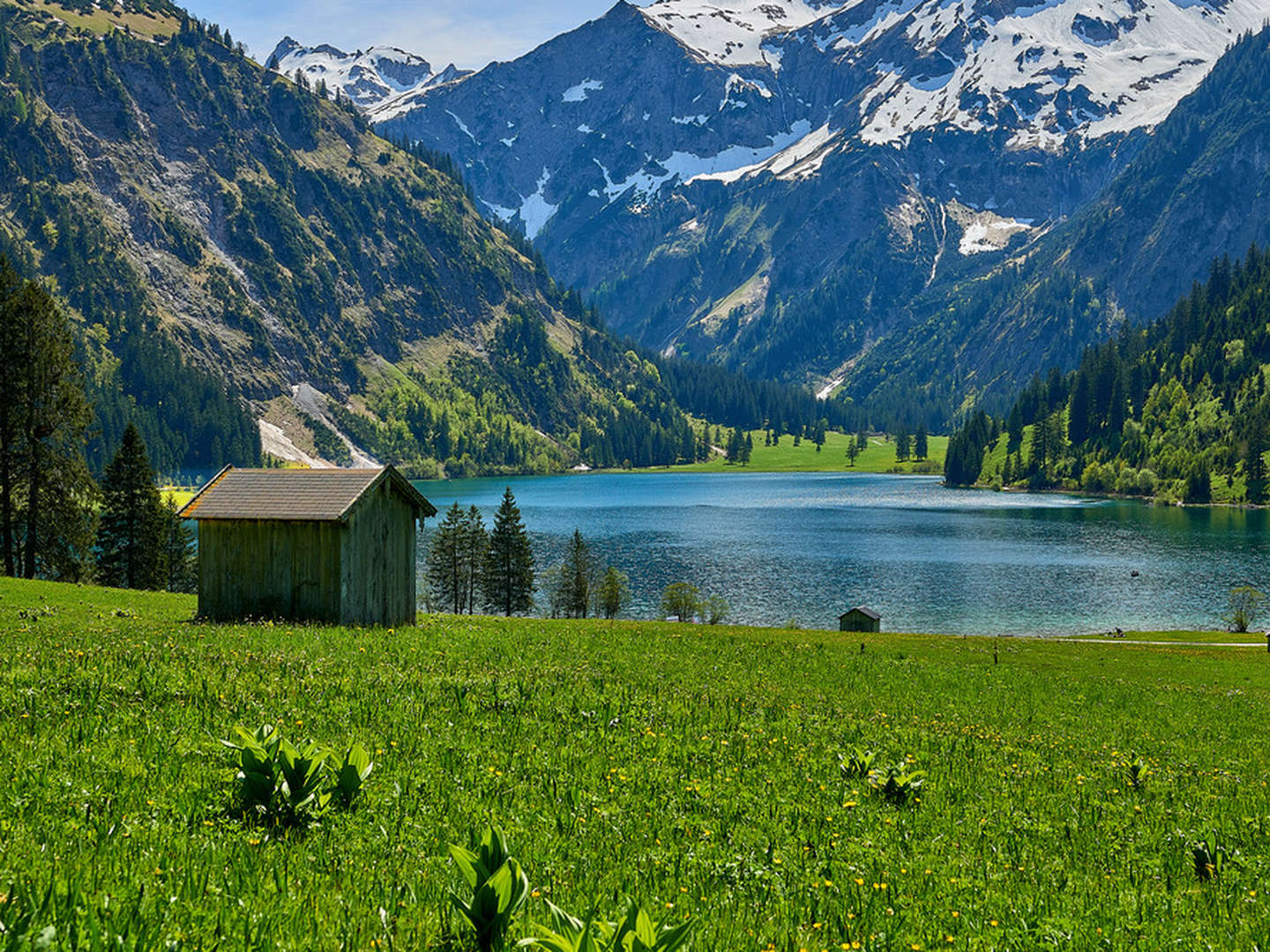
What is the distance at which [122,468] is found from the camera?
69.6m

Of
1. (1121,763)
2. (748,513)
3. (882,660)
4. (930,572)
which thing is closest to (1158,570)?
(930,572)

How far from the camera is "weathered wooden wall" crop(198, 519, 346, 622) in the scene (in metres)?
32.0

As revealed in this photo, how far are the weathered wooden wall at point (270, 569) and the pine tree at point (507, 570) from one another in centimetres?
6461

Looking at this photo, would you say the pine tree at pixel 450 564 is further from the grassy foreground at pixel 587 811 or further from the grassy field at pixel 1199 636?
the grassy foreground at pixel 587 811

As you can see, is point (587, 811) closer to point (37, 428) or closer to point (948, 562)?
point (37, 428)

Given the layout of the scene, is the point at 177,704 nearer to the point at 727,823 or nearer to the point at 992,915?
the point at 727,823

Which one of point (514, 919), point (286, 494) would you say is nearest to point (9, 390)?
point (286, 494)

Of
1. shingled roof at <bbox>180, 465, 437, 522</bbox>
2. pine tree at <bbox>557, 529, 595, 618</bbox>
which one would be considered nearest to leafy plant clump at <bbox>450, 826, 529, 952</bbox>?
shingled roof at <bbox>180, 465, 437, 522</bbox>

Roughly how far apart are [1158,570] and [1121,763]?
118m

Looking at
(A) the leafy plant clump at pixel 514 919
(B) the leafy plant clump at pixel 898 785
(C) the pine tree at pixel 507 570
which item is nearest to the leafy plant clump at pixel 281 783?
(A) the leafy plant clump at pixel 514 919

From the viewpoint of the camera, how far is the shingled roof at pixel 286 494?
105ft

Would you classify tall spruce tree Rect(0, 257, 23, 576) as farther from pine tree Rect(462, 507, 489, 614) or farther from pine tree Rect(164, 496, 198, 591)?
pine tree Rect(462, 507, 489, 614)

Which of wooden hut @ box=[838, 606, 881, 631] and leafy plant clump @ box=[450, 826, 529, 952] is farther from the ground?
leafy plant clump @ box=[450, 826, 529, 952]

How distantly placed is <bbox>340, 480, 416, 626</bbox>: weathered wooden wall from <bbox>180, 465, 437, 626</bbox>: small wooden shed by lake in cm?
5
